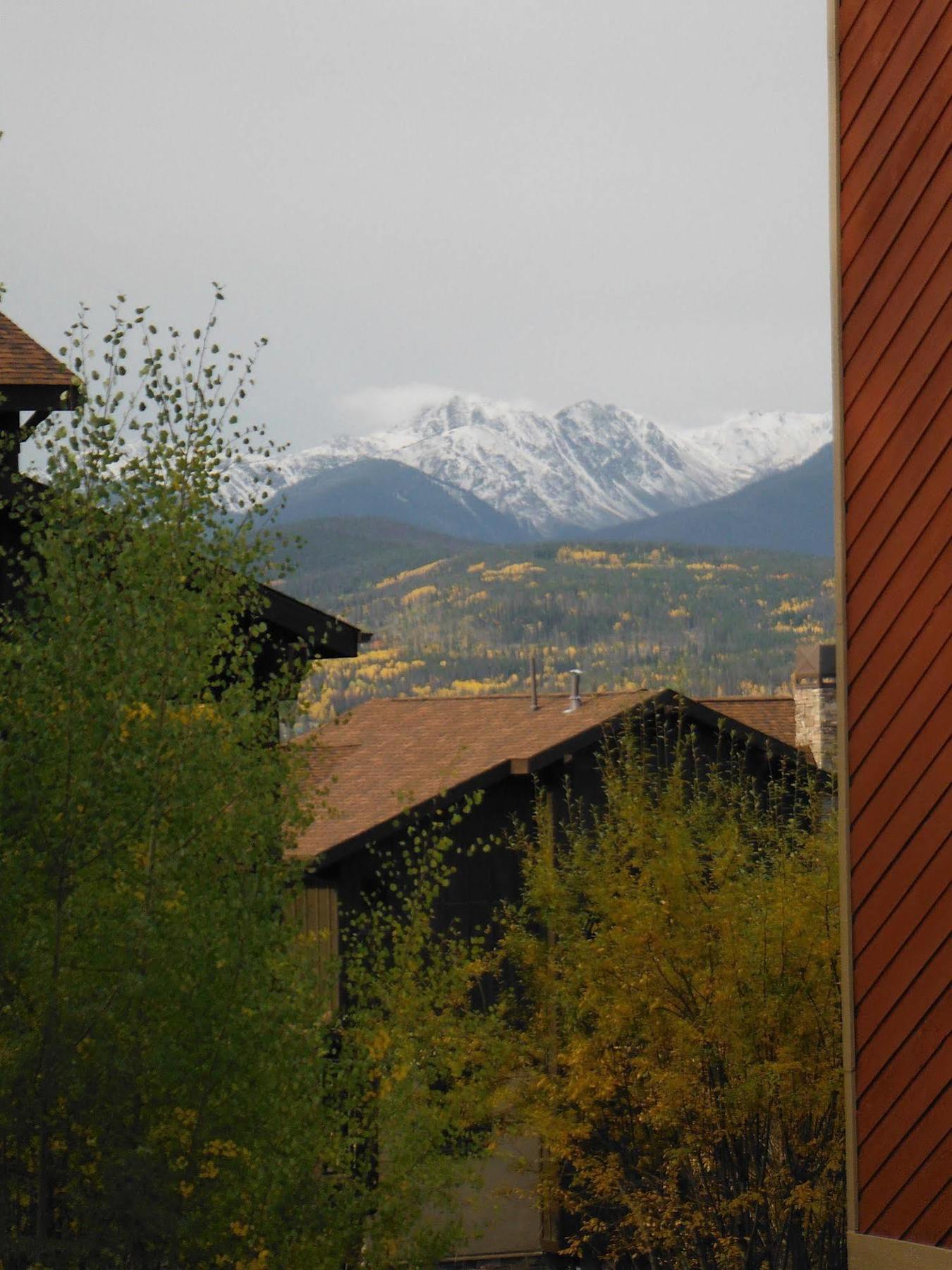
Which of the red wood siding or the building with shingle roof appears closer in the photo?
the red wood siding

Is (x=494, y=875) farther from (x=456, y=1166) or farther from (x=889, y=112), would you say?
(x=889, y=112)

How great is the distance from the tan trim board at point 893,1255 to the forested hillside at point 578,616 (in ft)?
327

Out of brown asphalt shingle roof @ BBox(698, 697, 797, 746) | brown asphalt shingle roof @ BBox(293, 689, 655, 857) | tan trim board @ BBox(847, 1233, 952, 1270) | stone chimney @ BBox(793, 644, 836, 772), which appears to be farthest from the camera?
brown asphalt shingle roof @ BBox(698, 697, 797, 746)

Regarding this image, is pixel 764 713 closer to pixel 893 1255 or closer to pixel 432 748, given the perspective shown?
pixel 432 748

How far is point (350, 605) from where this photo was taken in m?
162

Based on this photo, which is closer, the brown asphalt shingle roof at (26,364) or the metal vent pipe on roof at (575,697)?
the brown asphalt shingle roof at (26,364)

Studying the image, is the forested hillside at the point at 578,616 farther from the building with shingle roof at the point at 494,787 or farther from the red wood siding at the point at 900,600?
the red wood siding at the point at 900,600

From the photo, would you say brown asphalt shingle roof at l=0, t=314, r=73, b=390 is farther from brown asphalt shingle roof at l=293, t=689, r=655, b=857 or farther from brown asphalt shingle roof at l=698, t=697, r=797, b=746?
brown asphalt shingle roof at l=698, t=697, r=797, b=746

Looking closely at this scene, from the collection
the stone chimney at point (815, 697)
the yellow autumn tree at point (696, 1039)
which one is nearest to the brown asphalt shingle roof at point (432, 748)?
the stone chimney at point (815, 697)

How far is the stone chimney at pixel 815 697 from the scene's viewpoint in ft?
70.5

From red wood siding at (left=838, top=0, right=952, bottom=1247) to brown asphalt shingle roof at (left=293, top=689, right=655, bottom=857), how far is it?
37.2ft

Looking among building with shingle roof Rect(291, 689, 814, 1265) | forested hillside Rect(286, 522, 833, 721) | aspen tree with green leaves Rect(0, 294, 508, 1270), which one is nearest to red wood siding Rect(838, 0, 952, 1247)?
aspen tree with green leaves Rect(0, 294, 508, 1270)

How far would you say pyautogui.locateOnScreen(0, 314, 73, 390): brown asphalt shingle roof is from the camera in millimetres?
11336

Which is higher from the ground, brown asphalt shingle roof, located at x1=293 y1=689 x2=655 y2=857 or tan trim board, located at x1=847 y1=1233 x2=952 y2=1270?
brown asphalt shingle roof, located at x1=293 y1=689 x2=655 y2=857
